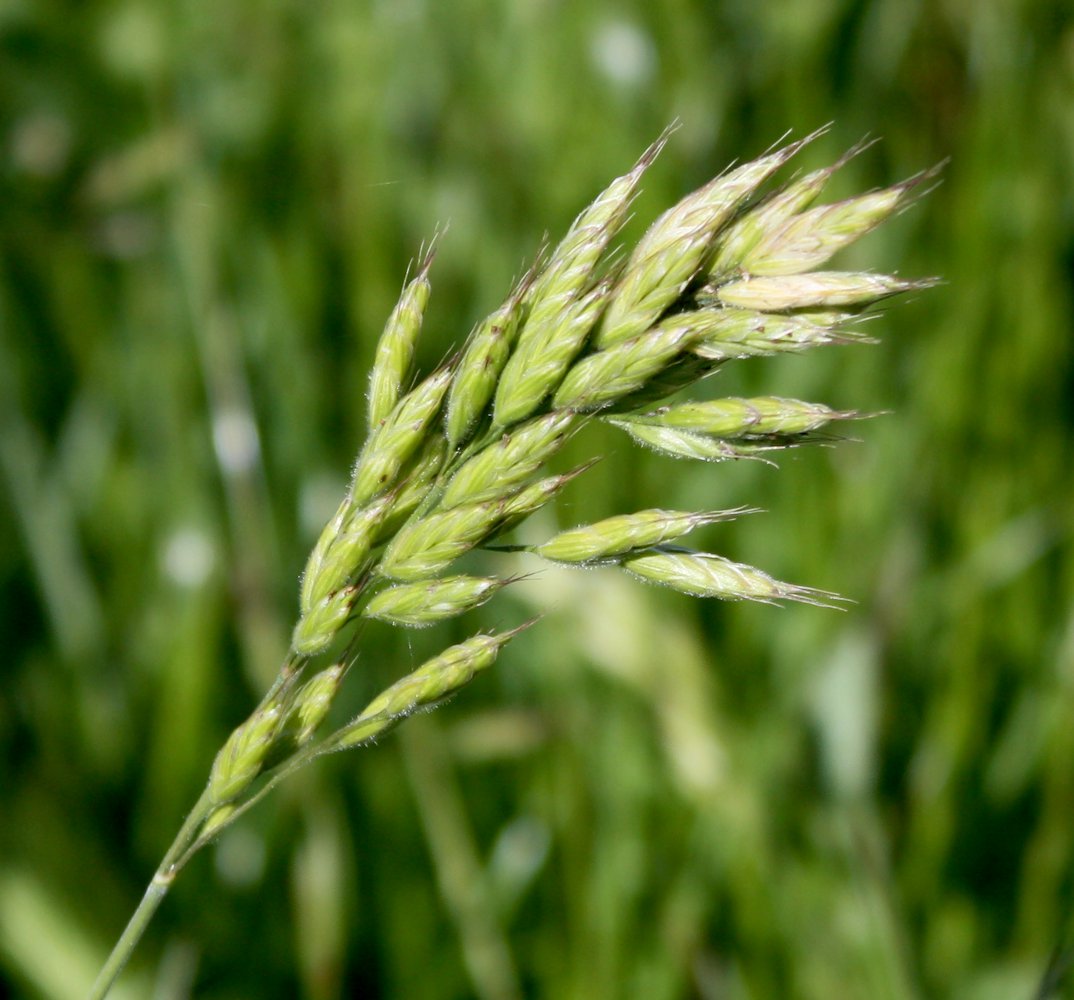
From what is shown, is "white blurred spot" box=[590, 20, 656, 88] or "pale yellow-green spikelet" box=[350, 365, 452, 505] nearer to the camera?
"pale yellow-green spikelet" box=[350, 365, 452, 505]

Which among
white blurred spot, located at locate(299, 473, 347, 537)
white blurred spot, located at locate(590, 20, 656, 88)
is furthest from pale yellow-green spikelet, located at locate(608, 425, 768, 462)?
white blurred spot, located at locate(590, 20, 656, 88)

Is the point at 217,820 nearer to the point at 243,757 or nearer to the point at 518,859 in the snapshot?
the point at 243,757

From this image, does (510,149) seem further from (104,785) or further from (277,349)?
(104,785)

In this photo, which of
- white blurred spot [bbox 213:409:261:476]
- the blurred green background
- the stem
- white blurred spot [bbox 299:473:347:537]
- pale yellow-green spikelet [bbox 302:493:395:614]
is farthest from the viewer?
white blurred spot [bbox 299:473:347:537]

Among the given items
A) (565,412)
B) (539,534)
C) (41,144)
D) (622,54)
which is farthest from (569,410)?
(41,144)

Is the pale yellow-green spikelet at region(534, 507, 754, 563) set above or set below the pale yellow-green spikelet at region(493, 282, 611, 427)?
below

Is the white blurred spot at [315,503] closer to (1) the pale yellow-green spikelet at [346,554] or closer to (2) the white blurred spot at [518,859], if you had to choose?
(2) the white blurred spot at [518,859]

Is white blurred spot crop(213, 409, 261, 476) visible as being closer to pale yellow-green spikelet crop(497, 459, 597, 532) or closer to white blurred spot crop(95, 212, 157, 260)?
white blurred spot crop(95, 212, 157, 260)

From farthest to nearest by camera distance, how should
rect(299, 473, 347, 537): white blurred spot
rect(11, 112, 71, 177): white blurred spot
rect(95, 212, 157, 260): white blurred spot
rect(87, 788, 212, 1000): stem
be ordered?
rect(11, 112, 71, 177): white blurred spot, rect(95, 212, 157, 260): white blurred spot, rect(299, 473, 347, 537): white blurred spot, rect(87, 788, 212, 1000): stem
